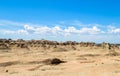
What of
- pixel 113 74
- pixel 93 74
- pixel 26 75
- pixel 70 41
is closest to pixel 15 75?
pixel 26 75

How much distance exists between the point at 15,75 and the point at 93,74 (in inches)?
269

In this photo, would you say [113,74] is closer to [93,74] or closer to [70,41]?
[93,74]

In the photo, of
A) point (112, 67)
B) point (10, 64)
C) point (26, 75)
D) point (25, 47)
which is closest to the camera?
point (26, 75)

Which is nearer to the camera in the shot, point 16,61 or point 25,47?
point 16,61

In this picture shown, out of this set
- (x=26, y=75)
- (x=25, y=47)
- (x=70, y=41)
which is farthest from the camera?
(x=70, y=41)

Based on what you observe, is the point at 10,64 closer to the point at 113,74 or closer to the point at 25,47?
the point at 113,74

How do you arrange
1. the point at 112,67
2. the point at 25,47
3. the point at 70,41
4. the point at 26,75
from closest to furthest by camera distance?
1. the point at 26,75
2. the point at 112,67
3. the point at 25,47
4. the point at 70,41

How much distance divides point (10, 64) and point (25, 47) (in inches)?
837

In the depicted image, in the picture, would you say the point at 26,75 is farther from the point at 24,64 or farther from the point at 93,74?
the point at 24,64

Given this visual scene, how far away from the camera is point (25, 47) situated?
53.1 meters

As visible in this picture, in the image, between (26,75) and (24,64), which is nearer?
(26,75)

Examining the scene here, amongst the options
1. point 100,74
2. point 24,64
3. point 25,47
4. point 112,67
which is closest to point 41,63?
point 24,64

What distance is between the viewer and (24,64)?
32406 mm

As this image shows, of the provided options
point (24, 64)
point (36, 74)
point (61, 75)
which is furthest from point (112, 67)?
point (24, 64)
